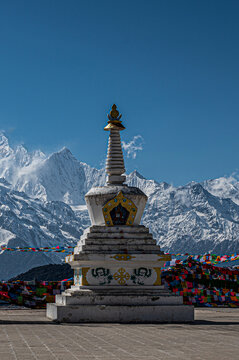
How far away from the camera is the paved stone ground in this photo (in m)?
10.4

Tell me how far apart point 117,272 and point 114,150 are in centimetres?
446

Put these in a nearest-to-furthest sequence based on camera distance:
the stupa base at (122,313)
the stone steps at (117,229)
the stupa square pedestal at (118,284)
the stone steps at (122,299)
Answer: the stupa base at (122,313), the stupa square pedestal at (118,284), the stone steps at (122,299), the stone steps at (117,229)

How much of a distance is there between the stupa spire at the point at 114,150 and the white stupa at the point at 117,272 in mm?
388

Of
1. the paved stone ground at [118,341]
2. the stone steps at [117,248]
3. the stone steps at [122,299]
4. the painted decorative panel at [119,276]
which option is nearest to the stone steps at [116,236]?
the stone steps at [117,248]

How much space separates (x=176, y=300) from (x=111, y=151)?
5669 mm

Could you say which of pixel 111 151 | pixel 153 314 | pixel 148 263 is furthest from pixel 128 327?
pixel 111 151

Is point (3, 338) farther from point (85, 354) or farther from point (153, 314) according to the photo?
point (153, 314)

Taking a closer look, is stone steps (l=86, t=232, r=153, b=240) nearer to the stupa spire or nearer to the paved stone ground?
the stupa spire

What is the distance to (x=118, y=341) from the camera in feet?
40.7

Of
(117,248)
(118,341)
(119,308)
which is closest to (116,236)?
(117,248)

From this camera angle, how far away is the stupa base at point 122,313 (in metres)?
17.7

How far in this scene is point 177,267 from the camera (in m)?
30.9

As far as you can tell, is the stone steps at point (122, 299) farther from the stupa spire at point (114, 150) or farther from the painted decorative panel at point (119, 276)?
the stupa spire at point (114, 150)

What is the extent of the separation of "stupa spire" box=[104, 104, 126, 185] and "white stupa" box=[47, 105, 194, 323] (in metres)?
0.39
